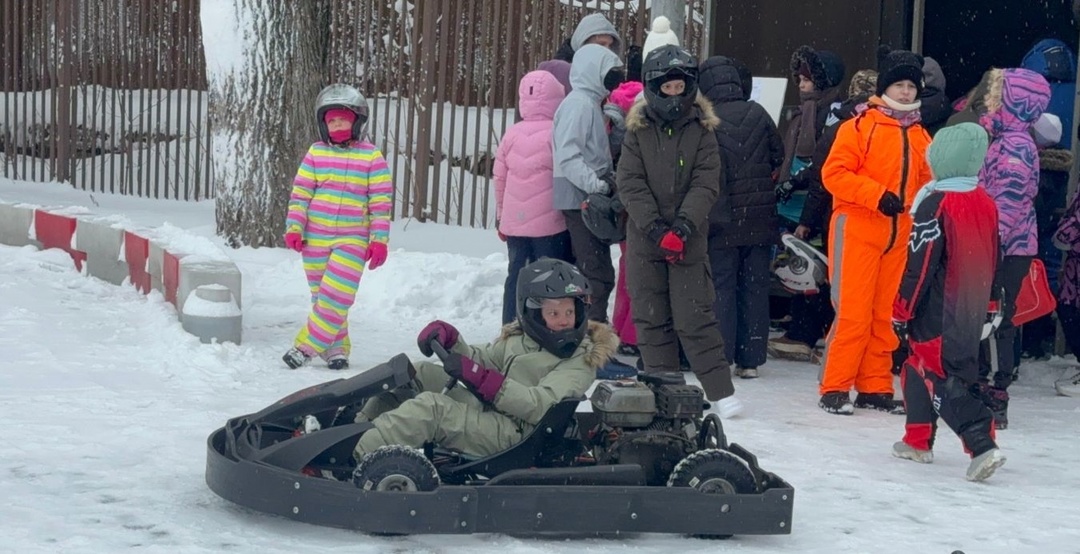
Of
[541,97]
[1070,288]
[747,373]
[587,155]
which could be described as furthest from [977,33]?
[587,155]

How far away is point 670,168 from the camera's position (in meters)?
7.54

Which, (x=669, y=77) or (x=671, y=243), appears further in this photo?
(x=669, y=77)

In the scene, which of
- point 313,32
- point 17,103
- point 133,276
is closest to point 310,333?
point 133,276

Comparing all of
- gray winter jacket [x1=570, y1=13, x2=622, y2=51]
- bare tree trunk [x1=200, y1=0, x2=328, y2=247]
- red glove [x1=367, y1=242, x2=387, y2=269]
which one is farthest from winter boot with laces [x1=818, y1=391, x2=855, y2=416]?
bare tree trunk [x1=200, y1=0, x2=328, y2=247]

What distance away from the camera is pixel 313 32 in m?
12.1

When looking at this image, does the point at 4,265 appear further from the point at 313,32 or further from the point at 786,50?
the point at 786,50

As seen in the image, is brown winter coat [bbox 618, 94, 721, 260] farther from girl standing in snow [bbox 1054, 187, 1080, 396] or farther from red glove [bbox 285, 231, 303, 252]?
girl standing in snow [bbox 1054, 187, 1080, 396]

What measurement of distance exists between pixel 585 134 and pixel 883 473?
9.25ft

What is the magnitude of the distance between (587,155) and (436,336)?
312cm

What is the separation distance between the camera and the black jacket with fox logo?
650 centimetres

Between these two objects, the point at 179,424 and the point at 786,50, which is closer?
the point at 179,424

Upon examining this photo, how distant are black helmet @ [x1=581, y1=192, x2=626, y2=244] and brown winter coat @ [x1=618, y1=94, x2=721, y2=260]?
21.7 inches

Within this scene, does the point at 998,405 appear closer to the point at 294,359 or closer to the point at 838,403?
the point at 838,403

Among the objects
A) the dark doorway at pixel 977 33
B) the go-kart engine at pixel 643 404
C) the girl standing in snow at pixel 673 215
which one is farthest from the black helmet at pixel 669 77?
the dark doorway at pixel 977 33
